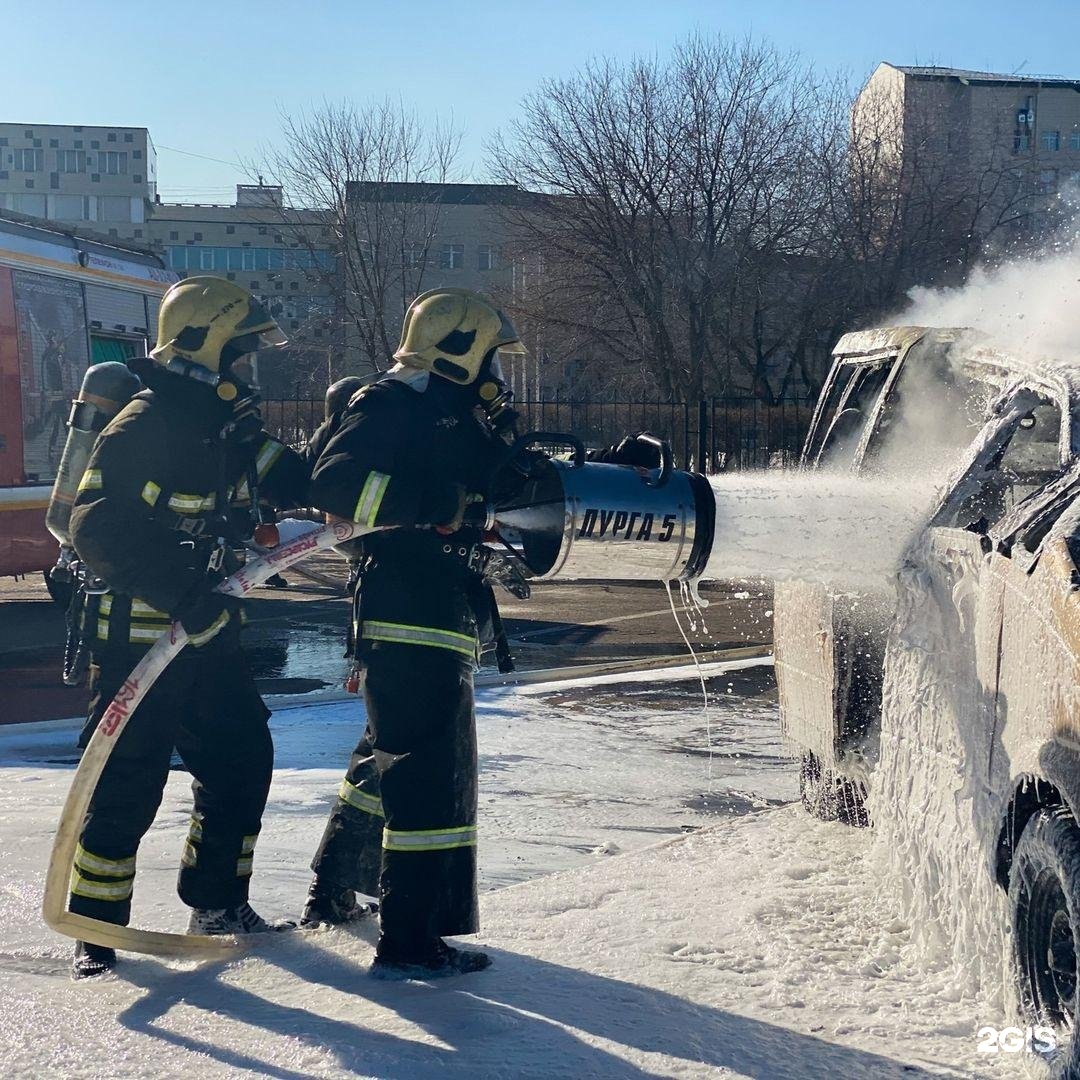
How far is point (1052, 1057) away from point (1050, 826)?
447 millimetres

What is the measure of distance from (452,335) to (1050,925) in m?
2.07

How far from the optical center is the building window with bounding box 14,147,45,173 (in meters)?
83.3

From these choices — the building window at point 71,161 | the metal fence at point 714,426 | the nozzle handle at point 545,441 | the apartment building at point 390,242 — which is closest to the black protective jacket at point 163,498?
the nozzle handle at point 545,441

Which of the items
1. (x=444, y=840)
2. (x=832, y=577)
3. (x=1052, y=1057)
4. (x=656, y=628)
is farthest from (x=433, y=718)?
(x=656, y=628)

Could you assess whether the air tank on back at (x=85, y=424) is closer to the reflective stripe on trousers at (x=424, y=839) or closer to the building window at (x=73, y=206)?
the reflective stripe on trousers at (x=424, y=839)


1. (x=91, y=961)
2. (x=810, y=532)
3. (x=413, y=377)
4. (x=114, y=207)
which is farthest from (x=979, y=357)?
(x=114, y=207)

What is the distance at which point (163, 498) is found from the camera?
365cm

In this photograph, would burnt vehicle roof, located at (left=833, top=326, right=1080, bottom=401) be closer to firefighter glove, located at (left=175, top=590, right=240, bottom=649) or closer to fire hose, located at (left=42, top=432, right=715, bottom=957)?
fire hose, located at (left=42, top=432, right=715, bottom=957)

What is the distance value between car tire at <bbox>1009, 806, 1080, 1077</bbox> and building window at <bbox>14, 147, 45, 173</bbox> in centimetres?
8984

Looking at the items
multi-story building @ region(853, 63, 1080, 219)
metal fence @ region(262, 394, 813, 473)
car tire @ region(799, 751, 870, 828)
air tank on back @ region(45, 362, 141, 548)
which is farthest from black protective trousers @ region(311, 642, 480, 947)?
multi-story building @ region(853, 63, 1080, 219)

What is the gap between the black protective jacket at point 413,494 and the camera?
345 centimetres

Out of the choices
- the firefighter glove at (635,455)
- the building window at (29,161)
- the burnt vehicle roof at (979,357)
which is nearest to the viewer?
the burnt vehicle roof at (979,357)

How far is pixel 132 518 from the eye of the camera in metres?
3.56

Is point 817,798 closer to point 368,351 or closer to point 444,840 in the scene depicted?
point 444,840
